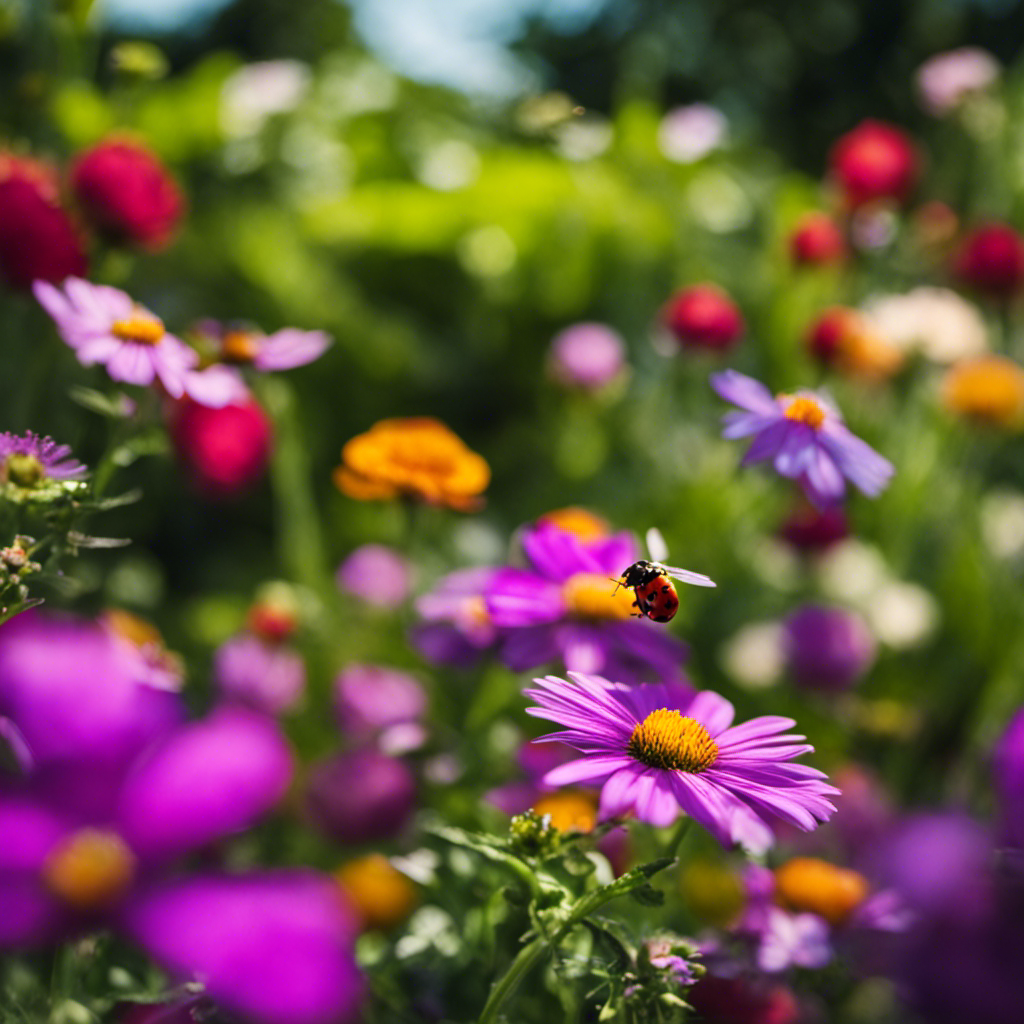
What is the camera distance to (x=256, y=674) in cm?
73

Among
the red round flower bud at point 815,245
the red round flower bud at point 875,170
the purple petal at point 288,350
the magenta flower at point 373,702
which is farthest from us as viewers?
the red round flower bud at point 875,170

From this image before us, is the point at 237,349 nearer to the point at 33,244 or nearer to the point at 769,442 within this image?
the point at 33,244

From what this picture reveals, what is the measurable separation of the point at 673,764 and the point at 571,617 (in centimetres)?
14

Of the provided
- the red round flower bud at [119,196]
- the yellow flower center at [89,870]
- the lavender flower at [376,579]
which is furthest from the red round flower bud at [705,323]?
the yellow flower center at [89,870]

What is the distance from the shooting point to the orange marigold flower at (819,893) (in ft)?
1.46

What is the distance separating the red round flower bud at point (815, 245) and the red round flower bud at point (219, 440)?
53 cm

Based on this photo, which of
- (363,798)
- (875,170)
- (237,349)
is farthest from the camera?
(875,170)

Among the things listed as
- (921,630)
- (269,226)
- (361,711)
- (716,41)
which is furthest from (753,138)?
(361,711)

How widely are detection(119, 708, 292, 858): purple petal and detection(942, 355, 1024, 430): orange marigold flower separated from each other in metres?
0.88

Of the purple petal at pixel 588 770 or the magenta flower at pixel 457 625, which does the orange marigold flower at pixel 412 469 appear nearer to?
the magenta flower at pixel 457 625

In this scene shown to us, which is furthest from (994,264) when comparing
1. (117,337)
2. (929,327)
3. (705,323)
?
(117,337)

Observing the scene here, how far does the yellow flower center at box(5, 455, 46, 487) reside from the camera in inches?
13.6

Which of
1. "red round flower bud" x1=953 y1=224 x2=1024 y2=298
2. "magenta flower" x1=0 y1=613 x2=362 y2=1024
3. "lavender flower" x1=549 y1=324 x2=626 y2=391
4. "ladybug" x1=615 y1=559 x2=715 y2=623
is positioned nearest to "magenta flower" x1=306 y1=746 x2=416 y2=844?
"ladybug" x1=615 y1=559 x2=715 y2=623

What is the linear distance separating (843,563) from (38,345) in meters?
0.76
